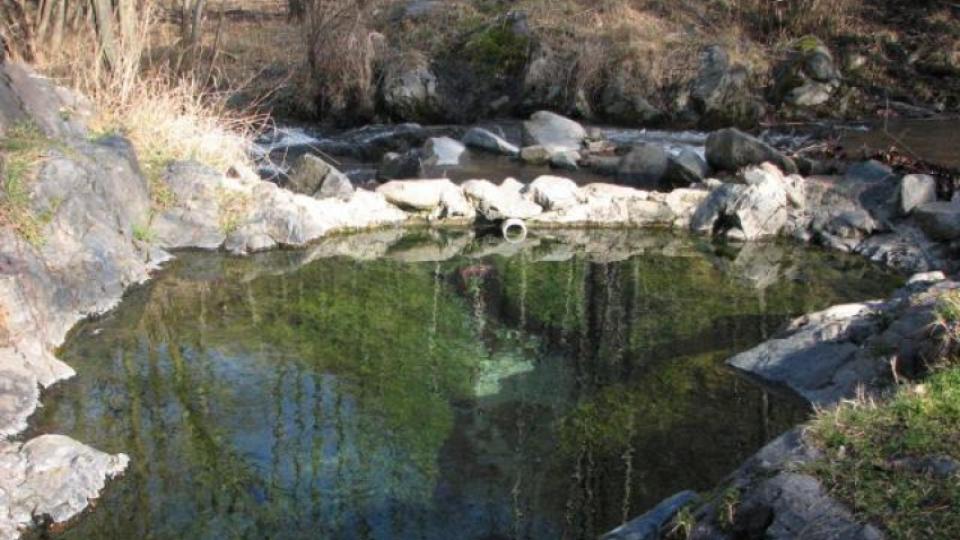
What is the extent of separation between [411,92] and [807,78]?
7015mm

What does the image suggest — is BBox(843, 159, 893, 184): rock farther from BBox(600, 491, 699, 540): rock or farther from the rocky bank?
BBox(600, 491, 699, 540): rock

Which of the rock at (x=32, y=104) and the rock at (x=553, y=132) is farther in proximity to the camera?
the rock at (x=553, y=132)

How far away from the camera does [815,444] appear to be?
13.9 ft

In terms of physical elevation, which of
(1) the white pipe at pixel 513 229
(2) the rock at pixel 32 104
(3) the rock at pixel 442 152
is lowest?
(3) the rock at pixel 442 152

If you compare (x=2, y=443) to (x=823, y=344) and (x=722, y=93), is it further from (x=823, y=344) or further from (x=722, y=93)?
(x=722, y=93)

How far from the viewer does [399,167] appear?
13.8m

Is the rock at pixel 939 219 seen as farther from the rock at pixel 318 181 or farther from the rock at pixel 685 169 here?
the rock at pixel 318 181

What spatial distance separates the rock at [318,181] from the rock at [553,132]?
442cm

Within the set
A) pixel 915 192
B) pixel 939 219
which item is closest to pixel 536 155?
pixel 915 192

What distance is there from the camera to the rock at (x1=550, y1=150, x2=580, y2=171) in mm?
14492

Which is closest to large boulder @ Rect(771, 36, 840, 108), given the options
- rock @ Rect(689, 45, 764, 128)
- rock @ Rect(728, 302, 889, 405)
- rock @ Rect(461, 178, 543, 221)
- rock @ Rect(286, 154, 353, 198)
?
rock @ Rect(689, 45, 764, 128)

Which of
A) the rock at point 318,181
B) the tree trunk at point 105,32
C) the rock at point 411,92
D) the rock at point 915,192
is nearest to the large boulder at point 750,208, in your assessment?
the rock at point 915,192

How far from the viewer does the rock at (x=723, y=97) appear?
1750 centimetres

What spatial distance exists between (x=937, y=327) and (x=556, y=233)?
6335 millimetres
